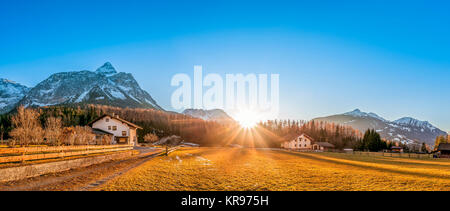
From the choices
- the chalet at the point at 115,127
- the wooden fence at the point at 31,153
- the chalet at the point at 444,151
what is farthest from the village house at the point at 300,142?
the wooden fence at the point at 31,153

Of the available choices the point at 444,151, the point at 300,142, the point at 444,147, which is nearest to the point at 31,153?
the point at 444,151

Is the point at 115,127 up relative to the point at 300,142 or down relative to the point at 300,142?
up

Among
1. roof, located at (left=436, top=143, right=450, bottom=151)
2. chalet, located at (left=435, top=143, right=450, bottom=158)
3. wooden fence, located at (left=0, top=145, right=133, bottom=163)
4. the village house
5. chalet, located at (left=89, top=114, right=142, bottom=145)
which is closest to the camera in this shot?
wooden fence, located at (left=0, top=145, right=133, bottom=163)

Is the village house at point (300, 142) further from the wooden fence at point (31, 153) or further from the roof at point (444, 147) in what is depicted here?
the wooden fence at point (31, 153)

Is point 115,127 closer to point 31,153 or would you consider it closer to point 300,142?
point 31,153

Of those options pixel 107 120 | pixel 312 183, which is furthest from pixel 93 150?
pixel 107 120

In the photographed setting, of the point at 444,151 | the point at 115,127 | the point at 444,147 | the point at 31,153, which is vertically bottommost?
the point at 444,151

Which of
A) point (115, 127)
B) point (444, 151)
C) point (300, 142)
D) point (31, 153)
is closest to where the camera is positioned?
point (31, 153)

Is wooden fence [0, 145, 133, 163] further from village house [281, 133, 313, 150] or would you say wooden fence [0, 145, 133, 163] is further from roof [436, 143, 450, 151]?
village house [281, 133, 313, 150]

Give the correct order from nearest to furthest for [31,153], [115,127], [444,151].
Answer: [31,153] < [115,127] < [444,151]

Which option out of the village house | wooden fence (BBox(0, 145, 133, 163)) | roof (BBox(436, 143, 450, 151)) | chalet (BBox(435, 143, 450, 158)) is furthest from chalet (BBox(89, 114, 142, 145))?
roof (BBox(436, 143, 450, 151))
